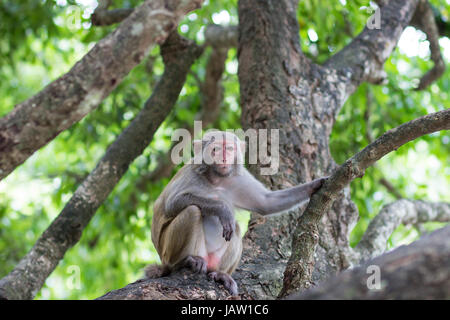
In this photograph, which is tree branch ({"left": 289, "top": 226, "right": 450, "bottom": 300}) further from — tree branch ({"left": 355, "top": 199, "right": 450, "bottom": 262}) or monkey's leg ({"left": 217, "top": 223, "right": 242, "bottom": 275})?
tree branch ({"left": 355, "top": 199, "right": 450, "bottom": 262})

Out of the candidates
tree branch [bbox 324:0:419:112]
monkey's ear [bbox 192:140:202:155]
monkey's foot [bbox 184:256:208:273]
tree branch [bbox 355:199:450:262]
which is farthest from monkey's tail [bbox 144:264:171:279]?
tree branch [bbox 324:0:419:112]

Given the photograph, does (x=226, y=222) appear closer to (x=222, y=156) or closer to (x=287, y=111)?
(x=222, y=156)

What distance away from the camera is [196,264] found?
12.5ft

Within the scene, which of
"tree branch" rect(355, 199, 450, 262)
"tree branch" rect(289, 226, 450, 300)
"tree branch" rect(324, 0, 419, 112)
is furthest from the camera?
"tree branch" rect(324, 0, 419, 112)

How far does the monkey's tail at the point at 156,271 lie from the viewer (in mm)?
4020

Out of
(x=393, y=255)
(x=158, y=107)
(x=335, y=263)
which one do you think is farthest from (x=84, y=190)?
(x=393, y=255)

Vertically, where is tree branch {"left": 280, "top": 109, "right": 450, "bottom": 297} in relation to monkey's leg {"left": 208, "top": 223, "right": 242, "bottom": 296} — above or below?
above

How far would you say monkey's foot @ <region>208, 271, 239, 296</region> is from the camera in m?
3.57

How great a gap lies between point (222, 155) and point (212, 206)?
25.4 inches

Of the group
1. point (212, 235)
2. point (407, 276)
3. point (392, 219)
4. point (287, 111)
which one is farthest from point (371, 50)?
point (407, 276)

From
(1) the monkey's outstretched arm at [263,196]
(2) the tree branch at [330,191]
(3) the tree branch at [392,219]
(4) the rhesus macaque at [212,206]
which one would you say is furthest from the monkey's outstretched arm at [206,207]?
(3) the tree branch at [392,219]

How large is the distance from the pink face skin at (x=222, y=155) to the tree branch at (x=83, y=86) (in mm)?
1348

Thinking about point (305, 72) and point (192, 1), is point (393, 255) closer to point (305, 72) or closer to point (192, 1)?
point (192, 1)

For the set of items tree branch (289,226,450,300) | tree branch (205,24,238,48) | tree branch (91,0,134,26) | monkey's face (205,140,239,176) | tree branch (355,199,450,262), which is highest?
tree branch (91,0,134,26)
